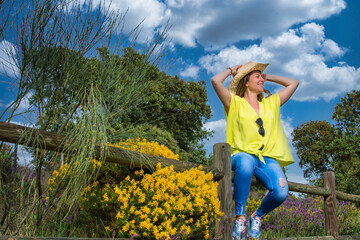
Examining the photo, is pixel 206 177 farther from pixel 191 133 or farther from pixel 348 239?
pixel 191 133

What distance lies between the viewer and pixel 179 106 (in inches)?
733

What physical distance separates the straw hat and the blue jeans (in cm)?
89

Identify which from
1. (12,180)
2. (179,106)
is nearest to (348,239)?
(12,180)

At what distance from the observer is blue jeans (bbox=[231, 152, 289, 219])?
10.9 ft

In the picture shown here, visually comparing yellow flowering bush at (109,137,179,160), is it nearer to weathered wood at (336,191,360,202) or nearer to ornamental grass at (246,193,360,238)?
ornamental grass at (246,193,360,238)

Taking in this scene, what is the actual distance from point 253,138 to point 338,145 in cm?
1604

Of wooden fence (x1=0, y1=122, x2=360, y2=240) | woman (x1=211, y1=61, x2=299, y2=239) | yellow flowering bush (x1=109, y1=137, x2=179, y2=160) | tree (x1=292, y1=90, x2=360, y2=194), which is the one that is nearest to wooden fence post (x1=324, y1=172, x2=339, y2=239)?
wooden fence (x1=0, y1=122, x2=360, y2=240)

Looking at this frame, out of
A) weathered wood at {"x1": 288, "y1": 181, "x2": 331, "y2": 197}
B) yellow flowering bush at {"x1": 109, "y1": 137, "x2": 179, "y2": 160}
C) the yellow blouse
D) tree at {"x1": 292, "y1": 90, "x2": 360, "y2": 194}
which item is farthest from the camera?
tree at {"x1": 292, "y1": 90, "x2": 360, "y2": 194}

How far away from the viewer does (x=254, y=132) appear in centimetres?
348

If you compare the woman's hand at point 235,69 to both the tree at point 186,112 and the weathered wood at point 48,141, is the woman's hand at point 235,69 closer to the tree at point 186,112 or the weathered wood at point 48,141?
the weathered wood at point 48,141

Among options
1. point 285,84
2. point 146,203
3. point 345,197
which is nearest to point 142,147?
point 146,203

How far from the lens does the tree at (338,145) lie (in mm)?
15641

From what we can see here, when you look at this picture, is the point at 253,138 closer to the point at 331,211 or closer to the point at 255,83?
the point at 255,83

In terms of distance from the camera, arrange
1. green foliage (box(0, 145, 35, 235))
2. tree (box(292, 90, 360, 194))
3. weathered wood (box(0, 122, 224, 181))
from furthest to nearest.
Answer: tree (box(292, 90, 360, 194)) < green foliage (box(0, 145, 35, 235)) < weathered wood (box(0, 122, 224, 181))
